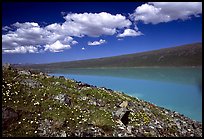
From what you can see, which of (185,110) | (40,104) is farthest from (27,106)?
(185,110)

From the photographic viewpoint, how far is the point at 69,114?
18.6 m

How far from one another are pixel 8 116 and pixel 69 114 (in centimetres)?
415

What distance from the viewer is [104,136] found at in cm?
1681

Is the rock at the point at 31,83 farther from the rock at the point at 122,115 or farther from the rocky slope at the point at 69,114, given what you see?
the rock at the point at 122,115

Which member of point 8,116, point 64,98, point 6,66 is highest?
point 6,66

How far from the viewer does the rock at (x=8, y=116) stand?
654 inches

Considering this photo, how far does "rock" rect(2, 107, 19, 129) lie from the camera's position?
16.6m

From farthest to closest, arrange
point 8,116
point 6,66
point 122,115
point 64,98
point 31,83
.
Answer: point 6,66 → point 31,83 → point 64,98 → point 122,115 → point 8,116

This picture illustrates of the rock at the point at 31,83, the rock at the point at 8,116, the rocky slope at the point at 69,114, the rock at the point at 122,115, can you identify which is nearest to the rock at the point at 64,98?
the rocky slope at the point at 69,114

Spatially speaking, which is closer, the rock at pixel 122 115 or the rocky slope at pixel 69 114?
the rocky slope at pixel 69 114

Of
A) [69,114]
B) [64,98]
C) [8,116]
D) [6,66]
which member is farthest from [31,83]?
[69,114]

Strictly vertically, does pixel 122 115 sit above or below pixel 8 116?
below

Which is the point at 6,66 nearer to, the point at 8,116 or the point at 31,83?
the point at 31,83

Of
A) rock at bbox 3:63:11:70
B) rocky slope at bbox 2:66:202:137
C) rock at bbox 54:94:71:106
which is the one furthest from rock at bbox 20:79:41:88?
rock at bbox 3:63:11:70
